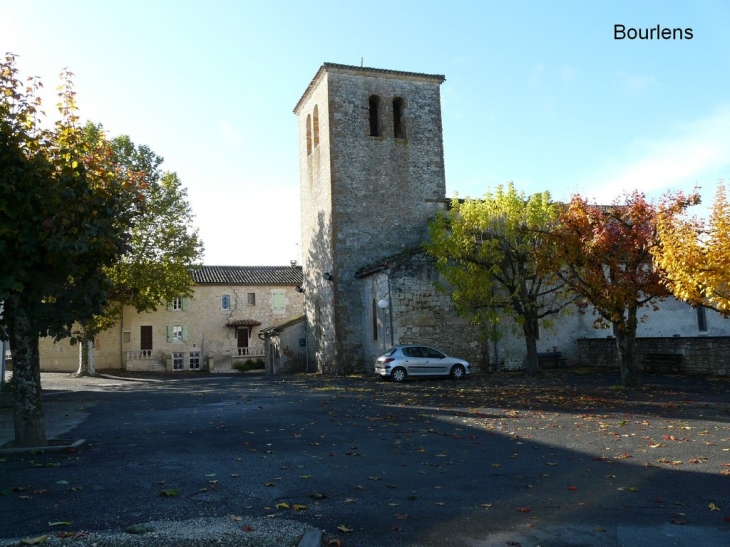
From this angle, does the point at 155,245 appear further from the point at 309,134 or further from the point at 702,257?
the point at 702,257

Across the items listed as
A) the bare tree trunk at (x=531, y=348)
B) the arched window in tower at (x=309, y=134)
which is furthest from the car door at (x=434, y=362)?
the arched window in tower at (x=309, y=134)

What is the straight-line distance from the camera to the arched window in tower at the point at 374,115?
2994 cm

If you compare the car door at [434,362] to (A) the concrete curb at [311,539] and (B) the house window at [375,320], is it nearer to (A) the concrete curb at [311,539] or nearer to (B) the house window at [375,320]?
(B) the house window at [375,320]

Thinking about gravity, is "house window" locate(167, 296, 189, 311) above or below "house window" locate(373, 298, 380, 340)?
above

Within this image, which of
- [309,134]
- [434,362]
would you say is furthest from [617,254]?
[309,134]

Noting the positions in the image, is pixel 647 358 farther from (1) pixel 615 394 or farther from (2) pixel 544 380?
(1) pixel 615 394

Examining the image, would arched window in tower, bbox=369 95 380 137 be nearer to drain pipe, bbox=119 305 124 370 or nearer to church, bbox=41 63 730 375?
church, bbox=41 63 730 375

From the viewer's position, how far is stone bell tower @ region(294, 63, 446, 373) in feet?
92.6

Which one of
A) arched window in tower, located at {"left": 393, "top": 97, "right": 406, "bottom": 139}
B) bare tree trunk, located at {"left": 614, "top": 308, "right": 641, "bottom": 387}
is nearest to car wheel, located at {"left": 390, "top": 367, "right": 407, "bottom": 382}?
bare tree trunk, located at {"left": 614, "top": 308, "right": 641, "bottom": 387}

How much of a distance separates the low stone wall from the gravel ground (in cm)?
1913

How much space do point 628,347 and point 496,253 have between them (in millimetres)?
6613

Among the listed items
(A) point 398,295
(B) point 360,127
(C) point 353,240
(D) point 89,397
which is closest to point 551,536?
(D) point 89,397

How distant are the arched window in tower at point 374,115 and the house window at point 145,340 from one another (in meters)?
24.2

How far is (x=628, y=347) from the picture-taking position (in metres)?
16.8
